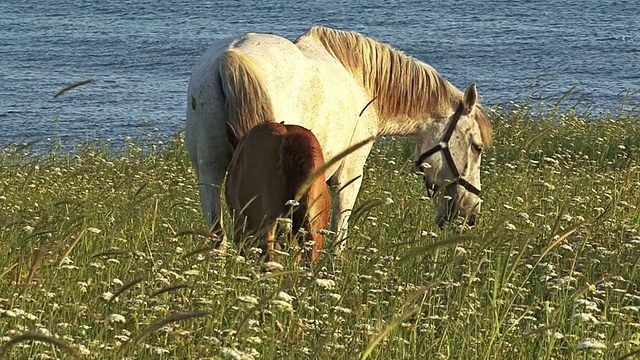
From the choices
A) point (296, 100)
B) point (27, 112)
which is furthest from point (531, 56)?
point (296, 100)

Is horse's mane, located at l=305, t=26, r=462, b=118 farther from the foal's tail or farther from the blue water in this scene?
the blue water

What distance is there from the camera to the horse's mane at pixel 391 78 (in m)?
7.12

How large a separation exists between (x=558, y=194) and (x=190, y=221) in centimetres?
269

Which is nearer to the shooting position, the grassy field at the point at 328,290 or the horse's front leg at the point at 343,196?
the grassy field at the point at 328,290

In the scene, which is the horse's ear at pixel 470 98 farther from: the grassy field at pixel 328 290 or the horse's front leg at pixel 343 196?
the horse's front leg at pixel 343 196

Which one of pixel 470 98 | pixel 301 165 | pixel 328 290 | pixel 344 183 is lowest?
pixel 344 183

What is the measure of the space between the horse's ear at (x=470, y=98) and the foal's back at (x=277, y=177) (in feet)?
9.90

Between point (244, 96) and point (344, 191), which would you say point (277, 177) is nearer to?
point (244, 96)

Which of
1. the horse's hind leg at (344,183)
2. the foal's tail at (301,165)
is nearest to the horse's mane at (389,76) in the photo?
the horse's hind leg at (344,183)

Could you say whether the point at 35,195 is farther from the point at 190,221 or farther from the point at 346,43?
the point at 346,43

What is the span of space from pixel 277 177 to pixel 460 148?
131 inches

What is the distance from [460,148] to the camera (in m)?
8.06

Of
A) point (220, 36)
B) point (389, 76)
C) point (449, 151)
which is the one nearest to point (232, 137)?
point (389, 76)

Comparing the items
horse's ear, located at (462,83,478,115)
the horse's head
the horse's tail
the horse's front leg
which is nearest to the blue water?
the horse's head
